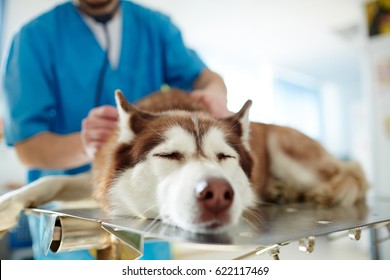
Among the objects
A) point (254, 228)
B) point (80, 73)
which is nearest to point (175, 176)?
point (254, 228)

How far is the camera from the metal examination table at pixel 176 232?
1.29 ft

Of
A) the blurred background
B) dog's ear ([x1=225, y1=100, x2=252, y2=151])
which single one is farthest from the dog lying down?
the blurred background

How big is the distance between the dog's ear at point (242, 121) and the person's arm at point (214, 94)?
3.0 inches

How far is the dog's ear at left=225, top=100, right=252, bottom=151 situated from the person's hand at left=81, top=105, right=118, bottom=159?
0.72 feet

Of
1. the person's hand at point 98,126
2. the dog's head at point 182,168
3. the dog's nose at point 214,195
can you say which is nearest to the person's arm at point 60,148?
the person's hand at point 98,126

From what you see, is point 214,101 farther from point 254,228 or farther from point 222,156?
point 254,228

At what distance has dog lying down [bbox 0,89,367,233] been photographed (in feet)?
1.40

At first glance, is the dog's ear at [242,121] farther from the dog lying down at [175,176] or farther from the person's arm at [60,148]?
the person's arm at [60,148]

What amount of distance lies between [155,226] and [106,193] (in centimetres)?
18

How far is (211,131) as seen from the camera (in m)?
0.58

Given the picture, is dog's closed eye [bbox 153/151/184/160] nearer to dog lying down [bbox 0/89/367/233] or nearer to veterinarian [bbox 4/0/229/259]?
dog lying down [bbox 0/89/367/233]

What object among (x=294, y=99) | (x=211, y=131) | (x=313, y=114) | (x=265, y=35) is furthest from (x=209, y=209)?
(x=313, y=114)

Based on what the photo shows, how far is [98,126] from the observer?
695 millimetres

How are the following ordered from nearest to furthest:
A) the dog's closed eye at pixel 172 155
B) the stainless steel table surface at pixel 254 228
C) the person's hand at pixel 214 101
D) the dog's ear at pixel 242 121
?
the stainless steel table surface at pixel 254 228
the dog's closed eye at pixel 172 155
the dog's ear at pixel 242 121
the person's hand at pixel 214 101
